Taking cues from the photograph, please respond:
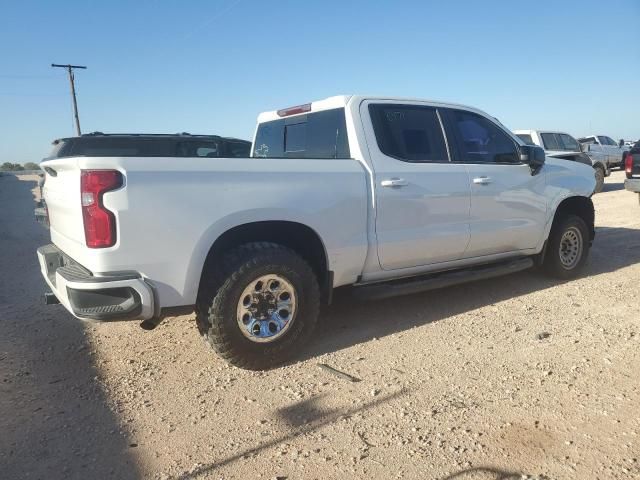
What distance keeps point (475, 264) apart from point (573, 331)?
1098 millimetres

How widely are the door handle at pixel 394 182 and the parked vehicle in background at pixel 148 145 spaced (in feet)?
18.0

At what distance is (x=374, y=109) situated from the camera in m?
4.24

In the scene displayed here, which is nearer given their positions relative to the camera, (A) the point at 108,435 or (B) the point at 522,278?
(A) the point at 108,435

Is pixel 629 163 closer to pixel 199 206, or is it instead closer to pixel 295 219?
pixel 295 219

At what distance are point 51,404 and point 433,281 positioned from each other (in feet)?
10.1

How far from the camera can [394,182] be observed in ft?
13.3

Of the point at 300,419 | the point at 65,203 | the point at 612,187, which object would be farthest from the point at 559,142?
the point at 65,203

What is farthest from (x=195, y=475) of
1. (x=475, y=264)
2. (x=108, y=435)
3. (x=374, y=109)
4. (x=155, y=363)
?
(x=475, y=264)

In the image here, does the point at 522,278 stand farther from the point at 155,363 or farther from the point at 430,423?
the point at 155,363

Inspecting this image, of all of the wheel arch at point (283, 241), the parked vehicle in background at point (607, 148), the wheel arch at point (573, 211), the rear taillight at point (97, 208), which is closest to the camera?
the rear taillight at point (97, 208)

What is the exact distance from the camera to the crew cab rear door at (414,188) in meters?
4.05

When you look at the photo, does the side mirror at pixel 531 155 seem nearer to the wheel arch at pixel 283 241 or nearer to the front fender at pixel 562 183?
the front fender at pixel 562 183

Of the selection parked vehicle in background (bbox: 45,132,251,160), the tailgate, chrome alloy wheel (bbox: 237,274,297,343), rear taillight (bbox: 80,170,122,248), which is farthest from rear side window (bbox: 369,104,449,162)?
parked vehicle in background (bbox: 45,132,251,160)

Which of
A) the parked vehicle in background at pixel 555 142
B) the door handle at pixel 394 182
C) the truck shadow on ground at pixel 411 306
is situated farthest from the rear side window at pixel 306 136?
the parked vehicle in background at pixel 555 142
